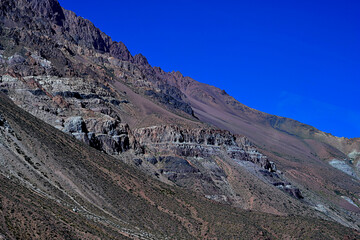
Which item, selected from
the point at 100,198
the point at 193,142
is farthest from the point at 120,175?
the point at 193,142

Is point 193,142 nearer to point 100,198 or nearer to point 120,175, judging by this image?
point 120,175

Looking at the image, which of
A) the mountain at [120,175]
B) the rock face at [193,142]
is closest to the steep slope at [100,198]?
the mountain at [120,175]

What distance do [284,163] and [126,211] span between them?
139 metres

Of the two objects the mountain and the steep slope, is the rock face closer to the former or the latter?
the mountain

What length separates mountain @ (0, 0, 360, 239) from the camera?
2418 inches

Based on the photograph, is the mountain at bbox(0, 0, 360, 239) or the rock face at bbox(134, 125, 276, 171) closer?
the mountain at bbox(0, 0, 360, 239)

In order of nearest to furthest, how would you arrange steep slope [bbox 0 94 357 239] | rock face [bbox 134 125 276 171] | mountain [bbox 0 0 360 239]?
steep slope [bbox 0 94 357 239], mountain [bbox 0 0 360 239], rock face [bbox 134 125 276 171]

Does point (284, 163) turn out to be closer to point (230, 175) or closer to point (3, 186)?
point (230, 175)

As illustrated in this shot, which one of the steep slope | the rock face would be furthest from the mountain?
the rock face

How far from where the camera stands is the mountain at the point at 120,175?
201 ft

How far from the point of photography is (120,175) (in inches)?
3273

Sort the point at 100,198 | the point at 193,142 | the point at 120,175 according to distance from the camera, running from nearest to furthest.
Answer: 1. the point at 100,198
2. the point at 120,175
3. the point at 193,142

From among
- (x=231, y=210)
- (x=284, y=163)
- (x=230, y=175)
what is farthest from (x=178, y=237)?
(x=284, y=163)

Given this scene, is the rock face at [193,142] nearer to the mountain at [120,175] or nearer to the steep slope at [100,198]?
the mountain at [120,175]
